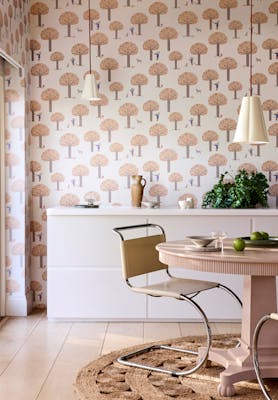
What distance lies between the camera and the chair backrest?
3.74 metres

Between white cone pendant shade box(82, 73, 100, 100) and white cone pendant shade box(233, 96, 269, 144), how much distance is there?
161 centimetres

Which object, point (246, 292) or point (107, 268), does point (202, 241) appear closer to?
point (246, 292)

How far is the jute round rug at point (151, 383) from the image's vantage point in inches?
125

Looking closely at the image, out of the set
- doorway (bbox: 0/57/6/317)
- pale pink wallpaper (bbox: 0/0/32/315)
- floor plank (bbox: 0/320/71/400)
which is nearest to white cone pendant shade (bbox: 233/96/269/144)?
floor plank (bbox: 0/320/71/400)

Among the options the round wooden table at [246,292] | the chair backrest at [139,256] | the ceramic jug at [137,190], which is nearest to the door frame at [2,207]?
the ceramic jug at [137,190]

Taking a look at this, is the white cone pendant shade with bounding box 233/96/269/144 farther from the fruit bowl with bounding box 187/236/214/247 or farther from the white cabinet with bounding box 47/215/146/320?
the white cabinet with bounding box 47/215/146/320

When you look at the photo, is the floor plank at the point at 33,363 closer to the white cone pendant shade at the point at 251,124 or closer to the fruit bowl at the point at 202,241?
the fruit bowl at the point at 202,241

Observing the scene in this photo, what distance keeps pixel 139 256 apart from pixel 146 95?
1.86m

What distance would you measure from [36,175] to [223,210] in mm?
1632

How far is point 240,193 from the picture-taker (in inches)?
194

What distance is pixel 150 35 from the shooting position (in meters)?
5.25

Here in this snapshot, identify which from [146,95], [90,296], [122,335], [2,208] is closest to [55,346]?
[122,335]

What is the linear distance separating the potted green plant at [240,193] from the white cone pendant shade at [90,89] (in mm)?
1226

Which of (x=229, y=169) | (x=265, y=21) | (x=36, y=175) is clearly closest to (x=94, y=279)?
(x=36, y=175)
